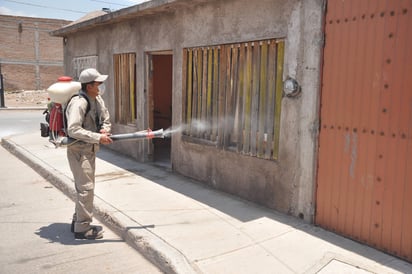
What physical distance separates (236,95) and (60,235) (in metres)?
3.13

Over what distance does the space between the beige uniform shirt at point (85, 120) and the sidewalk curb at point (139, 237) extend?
115 centimetres

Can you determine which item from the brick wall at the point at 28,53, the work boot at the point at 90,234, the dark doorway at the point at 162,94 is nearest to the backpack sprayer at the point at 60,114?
the work boot at the point at 90,234

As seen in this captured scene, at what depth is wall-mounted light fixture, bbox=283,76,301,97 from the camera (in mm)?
4543

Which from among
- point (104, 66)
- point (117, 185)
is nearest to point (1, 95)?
point (104, 66)

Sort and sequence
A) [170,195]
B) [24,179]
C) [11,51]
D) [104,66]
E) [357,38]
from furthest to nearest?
[11,51], [104,66], [24,179], [170,195], [357,38]

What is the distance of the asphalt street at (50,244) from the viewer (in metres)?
3.70

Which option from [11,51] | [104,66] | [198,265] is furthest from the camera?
[11,51]

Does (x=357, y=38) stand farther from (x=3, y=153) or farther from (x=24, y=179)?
(x=3, y=153)

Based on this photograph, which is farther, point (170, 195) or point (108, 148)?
point (108, 148)

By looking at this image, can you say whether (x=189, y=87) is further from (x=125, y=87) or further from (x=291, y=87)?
(x=125, y=87)

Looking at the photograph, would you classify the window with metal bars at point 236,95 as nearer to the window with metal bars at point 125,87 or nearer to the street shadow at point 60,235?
the window with metal bars at point 125,87

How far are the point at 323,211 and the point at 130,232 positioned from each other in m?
2.29

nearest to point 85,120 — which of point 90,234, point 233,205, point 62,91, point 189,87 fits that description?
point 62,91

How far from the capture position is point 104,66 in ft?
31.4
